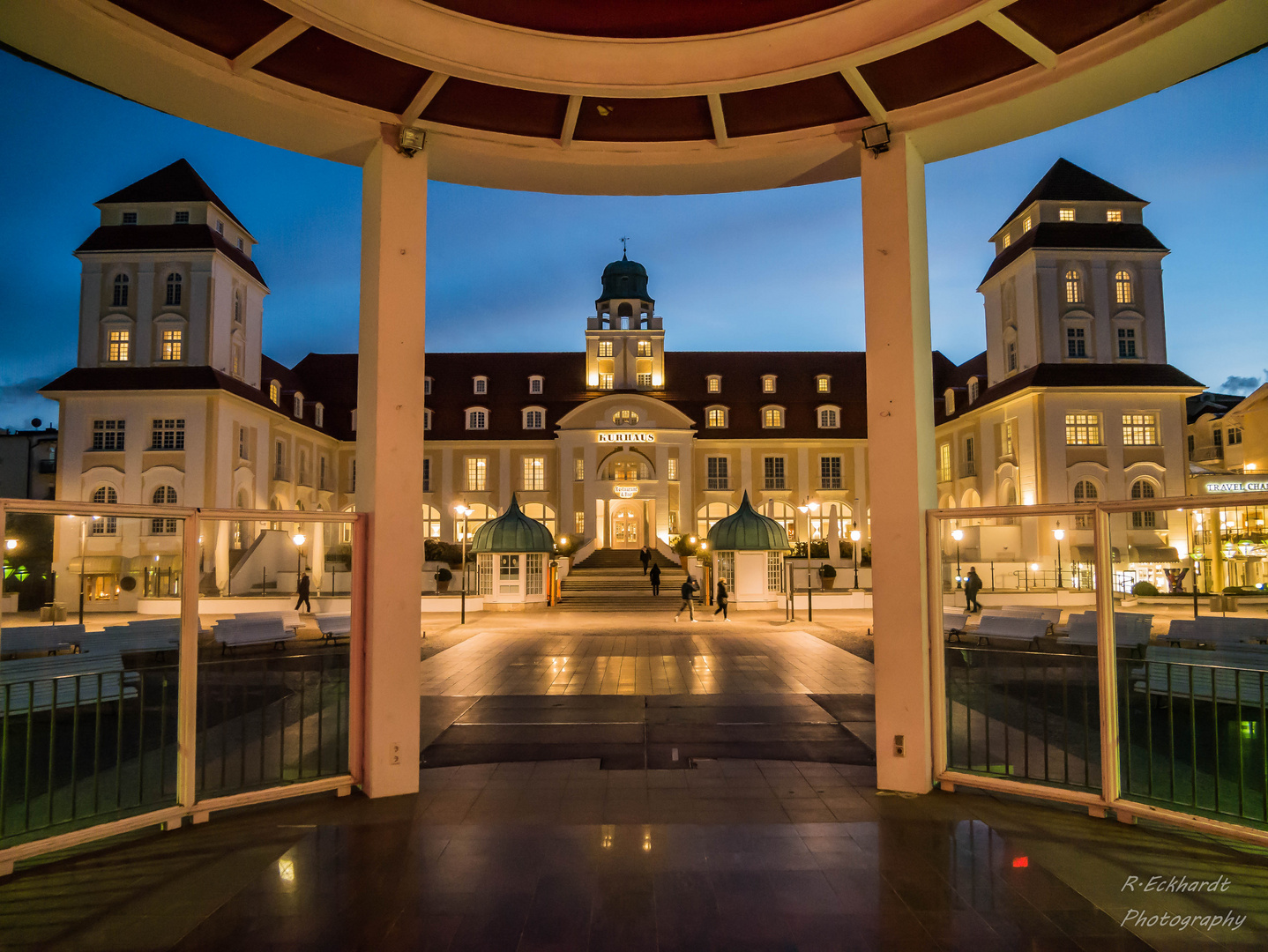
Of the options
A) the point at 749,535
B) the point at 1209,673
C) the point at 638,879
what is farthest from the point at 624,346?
the point at 638,879

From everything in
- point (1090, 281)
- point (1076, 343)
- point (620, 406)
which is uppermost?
point (1090, 281)

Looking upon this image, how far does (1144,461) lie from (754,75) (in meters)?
37.0

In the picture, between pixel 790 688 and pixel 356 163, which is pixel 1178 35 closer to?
pixel 356 163

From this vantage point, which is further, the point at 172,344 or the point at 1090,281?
the point at 1090,281

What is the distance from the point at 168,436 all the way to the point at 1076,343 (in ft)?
136

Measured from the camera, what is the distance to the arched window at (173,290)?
33.7 metres

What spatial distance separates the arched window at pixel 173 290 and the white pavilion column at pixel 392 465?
33.2 meters

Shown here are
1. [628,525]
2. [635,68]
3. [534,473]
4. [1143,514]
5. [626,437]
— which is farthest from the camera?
[534,473]

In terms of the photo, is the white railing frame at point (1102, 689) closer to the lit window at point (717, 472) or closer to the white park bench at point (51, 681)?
the white park bench at point (51, 681)

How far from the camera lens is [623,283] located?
47625 millimetres

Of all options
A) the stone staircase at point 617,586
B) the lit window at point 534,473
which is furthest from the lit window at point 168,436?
the lit window at point 534,473

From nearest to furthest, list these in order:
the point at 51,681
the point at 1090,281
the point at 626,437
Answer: the point at 51,681 < the point at 1090,281 < the point at 626,437

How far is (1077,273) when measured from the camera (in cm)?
3662

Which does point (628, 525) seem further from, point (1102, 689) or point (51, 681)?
point (1102, 689)
